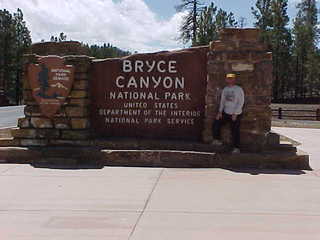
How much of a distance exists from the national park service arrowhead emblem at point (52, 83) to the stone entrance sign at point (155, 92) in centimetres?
66

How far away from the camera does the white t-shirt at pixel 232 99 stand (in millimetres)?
9570

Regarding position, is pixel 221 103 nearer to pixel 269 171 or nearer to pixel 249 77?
pixel 249 77

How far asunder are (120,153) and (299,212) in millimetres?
4164

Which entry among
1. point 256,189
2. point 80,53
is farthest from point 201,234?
point 80,53

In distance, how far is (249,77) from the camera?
32.5 ft

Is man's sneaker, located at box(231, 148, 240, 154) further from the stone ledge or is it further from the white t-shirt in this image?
the white t-shirt

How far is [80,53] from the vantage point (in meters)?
10.8

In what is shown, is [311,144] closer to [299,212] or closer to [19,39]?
[299,212]

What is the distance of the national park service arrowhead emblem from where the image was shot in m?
10.1

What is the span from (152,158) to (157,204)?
3.11m

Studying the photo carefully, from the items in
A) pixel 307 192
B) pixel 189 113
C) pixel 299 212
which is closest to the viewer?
pixel 299 212

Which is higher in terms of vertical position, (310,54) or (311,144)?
(310,54)

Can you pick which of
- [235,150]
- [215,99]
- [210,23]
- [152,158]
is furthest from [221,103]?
[210,23]

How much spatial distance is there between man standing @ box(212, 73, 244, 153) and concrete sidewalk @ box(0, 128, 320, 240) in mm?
842
